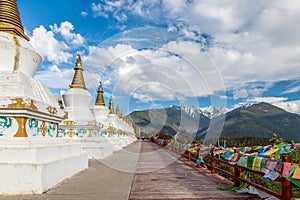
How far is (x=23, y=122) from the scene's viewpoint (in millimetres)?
6785

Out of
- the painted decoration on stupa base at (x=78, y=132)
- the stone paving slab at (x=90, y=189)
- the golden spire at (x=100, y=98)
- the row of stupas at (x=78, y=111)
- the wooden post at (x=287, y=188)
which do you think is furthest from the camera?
the golden spire at (x=100, y=98)

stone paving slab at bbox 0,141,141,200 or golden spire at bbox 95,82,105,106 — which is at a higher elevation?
golden spire at bbox 95,82,105,106

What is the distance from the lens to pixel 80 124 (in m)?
13.5

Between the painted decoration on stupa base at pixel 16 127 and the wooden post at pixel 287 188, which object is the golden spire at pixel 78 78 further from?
the wooden post at pixel 287 188

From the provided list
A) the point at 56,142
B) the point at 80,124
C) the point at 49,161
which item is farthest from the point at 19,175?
the point at 80,124

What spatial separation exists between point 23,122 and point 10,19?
10.8ft

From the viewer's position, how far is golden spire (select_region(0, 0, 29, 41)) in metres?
7.64

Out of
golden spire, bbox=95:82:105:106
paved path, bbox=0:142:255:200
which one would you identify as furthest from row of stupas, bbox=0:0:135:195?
golden spire, bbox=95:82:105:106

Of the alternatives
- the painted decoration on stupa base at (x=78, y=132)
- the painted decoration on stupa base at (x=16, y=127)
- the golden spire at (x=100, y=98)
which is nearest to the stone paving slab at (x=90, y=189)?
the painted decoration on stupa base at (x=16, y=127)

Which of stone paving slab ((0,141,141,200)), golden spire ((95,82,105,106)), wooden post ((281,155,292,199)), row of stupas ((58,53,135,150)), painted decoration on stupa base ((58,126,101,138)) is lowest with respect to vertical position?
stone paving slab ((0,141,141,200))

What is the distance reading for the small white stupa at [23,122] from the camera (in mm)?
6238

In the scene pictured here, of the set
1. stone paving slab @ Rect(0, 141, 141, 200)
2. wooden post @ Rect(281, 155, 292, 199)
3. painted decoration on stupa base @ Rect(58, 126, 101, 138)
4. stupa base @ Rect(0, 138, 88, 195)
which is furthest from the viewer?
painted decoration on stupa base @ Rect(58, 126, 101, 138)

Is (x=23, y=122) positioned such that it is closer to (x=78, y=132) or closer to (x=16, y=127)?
(x=16, y=127)

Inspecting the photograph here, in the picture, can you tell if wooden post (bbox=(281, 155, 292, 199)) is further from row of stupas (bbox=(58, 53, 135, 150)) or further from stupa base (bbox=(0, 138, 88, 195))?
row of stupas (bbox=(58, 53, 135, 150))
